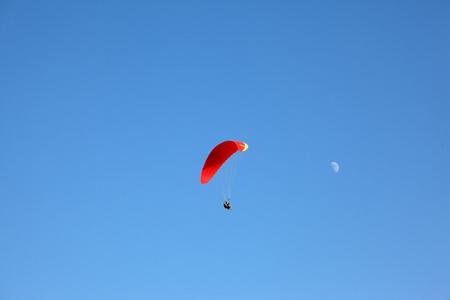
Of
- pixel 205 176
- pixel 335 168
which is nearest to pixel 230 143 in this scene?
pixel 205 176

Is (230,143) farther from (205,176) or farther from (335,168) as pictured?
(335,168)

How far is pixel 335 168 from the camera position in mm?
51938

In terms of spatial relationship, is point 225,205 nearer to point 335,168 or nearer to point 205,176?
point 205,176

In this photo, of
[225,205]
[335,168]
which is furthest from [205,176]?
[335,168]

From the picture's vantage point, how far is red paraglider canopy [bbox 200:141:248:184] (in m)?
41.1

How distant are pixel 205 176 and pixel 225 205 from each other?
9.84 ft

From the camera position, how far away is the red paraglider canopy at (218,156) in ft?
135

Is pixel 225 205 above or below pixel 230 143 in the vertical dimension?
below

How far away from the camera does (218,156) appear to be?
41.5m

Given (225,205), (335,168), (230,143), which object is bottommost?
(225,205)

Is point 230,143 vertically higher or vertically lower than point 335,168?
lower

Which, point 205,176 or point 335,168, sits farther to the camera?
point 335,168

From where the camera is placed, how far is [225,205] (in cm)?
4069

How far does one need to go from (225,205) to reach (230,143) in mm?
4884
